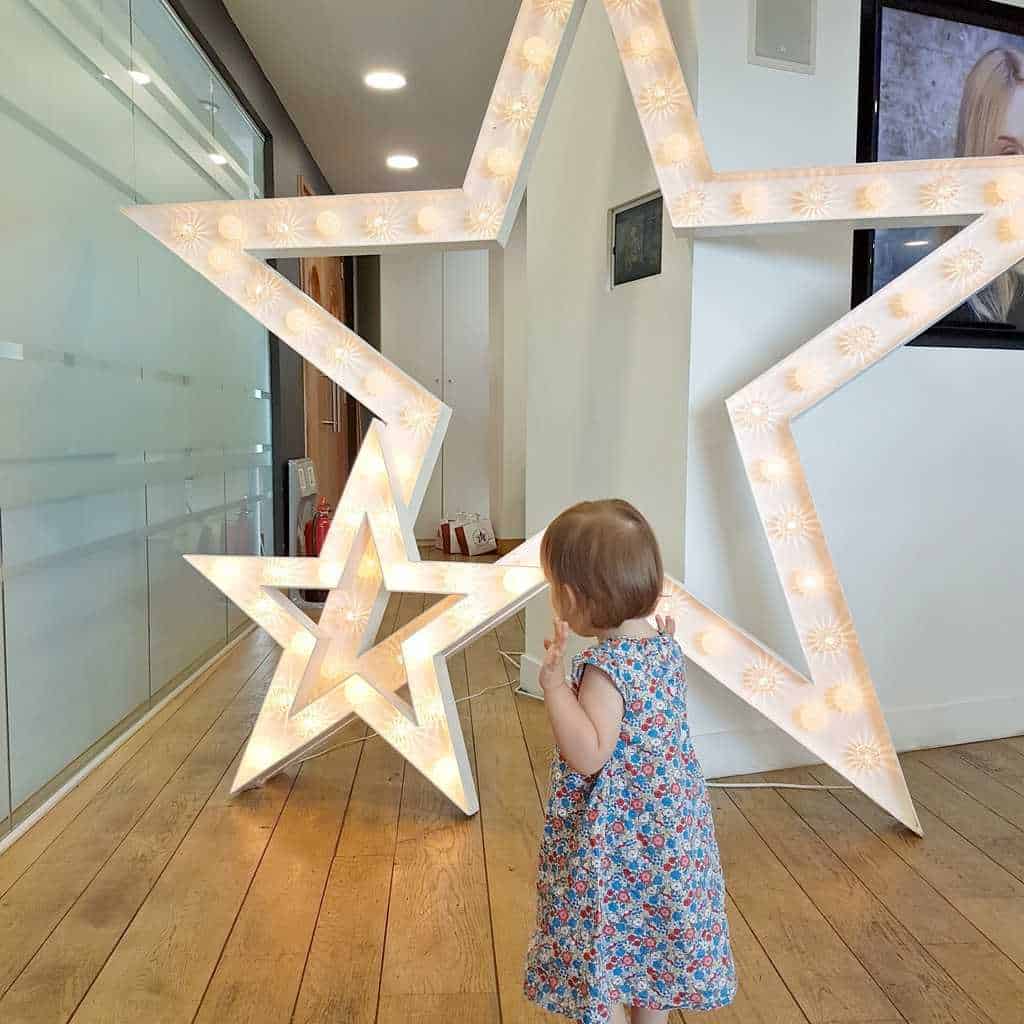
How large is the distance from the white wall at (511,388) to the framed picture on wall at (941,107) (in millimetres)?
3993

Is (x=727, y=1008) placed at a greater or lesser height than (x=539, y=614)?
lesser

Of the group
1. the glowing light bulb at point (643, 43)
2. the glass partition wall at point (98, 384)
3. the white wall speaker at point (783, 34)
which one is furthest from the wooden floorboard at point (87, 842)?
the white wall speaker at point (783, 34)

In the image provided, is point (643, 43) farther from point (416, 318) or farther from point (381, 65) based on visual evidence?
point (416, 318)

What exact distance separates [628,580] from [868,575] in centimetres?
158

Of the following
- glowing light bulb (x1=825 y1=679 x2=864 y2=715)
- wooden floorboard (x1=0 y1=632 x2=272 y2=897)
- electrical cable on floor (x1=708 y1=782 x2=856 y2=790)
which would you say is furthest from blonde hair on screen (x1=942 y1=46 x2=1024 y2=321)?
wooden floorboard (x1=0 y1=632 x2=272 y2=897)

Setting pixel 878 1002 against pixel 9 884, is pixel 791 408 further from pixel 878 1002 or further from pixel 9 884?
pixel 9 884

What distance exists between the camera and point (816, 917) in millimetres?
1709

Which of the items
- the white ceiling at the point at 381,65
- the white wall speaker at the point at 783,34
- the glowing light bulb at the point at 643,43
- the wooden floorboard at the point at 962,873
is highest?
the white ceiling at the point at 381,65

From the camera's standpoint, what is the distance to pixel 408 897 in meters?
1.77

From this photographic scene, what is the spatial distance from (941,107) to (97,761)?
109 inches

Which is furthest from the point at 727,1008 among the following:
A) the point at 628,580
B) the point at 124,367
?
the point at 124,367

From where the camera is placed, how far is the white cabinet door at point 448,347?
23.3 ft

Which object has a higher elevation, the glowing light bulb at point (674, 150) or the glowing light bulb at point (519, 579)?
the glowing light bulb at point (674, 150)

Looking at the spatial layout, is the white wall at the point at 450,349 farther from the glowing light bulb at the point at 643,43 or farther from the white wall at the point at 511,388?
the glowing light bulb at the point at 643,43
